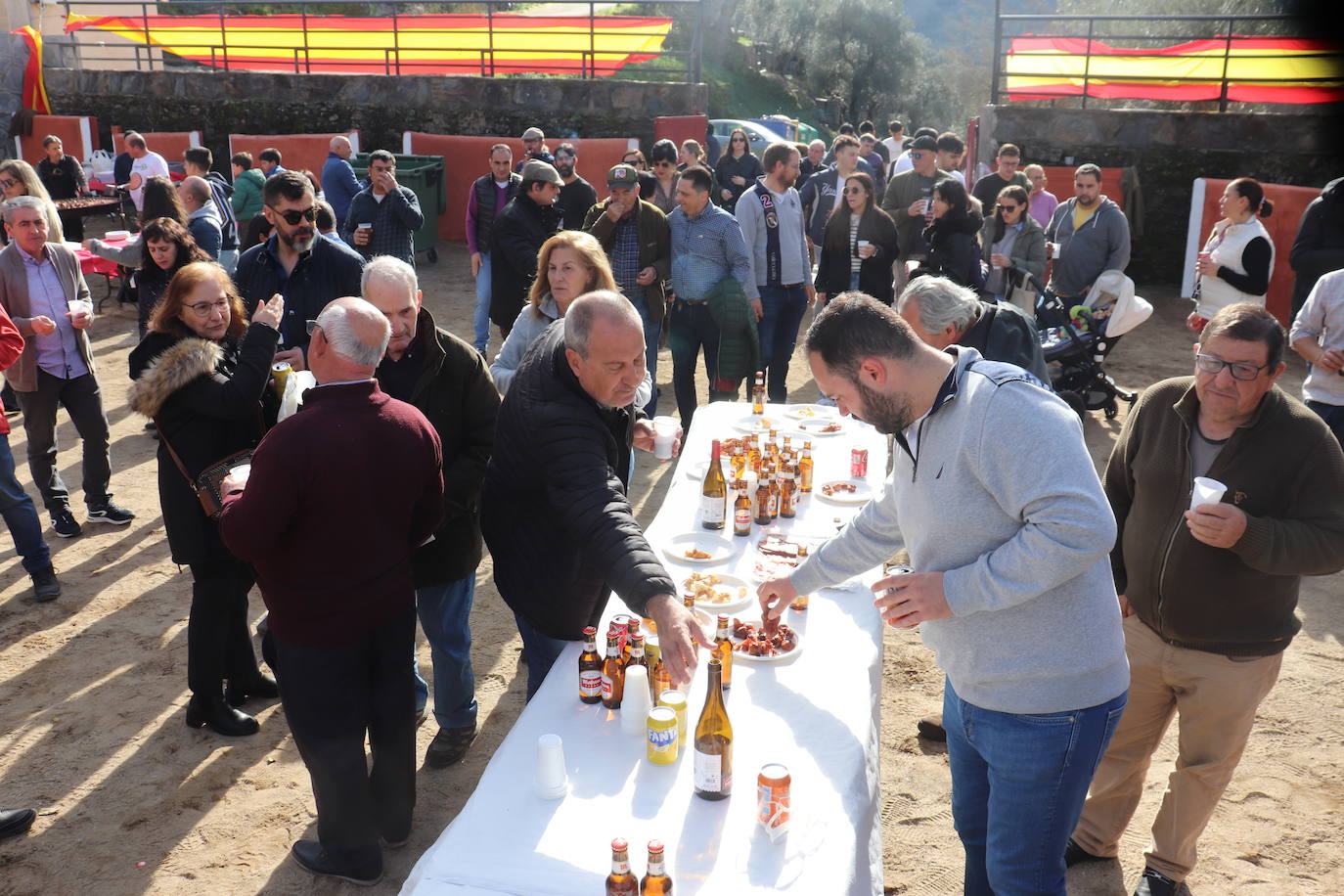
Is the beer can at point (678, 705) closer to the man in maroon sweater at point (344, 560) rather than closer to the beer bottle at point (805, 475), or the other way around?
the man in maroon sweater at point (344, 560)

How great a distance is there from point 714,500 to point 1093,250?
235 inches

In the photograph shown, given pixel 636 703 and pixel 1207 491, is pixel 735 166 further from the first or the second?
pixel 636 703

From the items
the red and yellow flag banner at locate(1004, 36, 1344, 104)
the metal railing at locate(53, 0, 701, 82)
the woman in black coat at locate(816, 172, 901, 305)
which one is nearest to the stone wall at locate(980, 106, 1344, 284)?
the red and yellow flag banner at locate(1004, 36, 1344, 104)

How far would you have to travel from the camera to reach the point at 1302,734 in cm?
428

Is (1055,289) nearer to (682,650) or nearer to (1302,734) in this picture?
(1302,734)

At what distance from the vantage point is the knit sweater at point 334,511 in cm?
289

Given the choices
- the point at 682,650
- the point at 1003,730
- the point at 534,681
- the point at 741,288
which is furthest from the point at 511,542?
the point at 741,288

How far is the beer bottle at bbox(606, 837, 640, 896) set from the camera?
1.96m

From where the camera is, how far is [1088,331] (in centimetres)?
816

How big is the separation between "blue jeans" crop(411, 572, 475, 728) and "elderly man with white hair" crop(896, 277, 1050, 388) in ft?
6.60

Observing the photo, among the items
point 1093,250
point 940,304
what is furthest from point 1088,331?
point 940,304

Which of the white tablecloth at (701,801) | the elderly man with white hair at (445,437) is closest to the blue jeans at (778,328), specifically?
the elderly man with white hair at (445,437)

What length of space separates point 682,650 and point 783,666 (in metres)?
0.57

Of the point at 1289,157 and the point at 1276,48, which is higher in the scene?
the point at 1276,48
